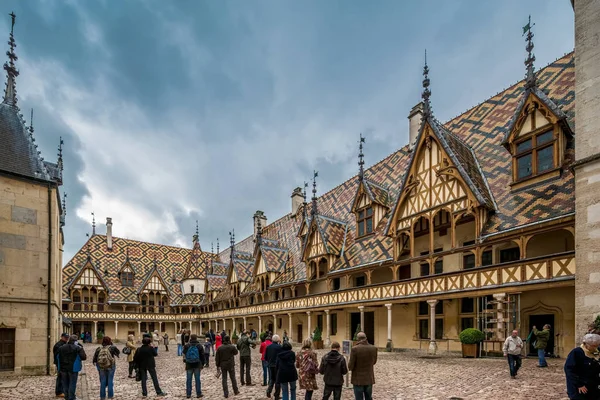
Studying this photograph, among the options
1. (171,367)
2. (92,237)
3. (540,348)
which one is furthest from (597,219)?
(92,237)

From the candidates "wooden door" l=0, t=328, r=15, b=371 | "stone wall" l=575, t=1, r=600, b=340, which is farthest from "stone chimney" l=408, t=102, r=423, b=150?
"wooden door" l=0, t=328, r=15, b=371

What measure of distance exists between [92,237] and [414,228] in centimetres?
4120

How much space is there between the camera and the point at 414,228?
19.1 metres

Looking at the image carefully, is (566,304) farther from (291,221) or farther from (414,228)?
(291,221)

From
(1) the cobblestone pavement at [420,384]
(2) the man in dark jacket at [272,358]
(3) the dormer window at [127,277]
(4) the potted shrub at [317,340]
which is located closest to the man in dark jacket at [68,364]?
(1) the cobblestone pavement at [420,384]

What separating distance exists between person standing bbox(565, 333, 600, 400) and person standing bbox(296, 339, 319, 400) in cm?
386

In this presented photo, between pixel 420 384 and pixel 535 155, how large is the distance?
9741mm

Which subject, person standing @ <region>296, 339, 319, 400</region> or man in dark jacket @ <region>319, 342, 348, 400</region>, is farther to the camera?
person standing @ <region>296, 339, 319, 400</region>

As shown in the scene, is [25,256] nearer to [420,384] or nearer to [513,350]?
[420,384]

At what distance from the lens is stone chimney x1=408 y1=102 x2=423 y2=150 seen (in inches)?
993

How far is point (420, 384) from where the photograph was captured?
32.2ft

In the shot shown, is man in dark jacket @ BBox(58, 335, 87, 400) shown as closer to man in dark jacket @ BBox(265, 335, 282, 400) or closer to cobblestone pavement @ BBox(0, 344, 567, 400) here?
cobblestone pavement @ BBox(0, 344, 567, 400)

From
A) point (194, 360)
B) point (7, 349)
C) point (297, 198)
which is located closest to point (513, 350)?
point (194, 360)

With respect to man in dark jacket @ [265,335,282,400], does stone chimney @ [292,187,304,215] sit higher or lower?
higher
